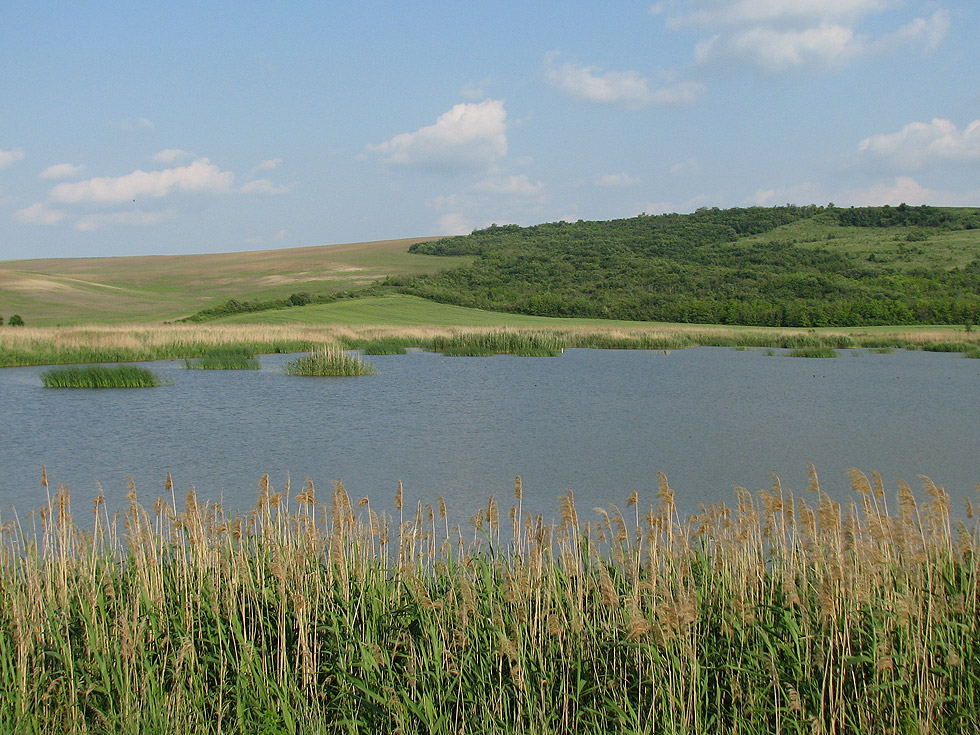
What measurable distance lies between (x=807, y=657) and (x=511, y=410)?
35.2 ft

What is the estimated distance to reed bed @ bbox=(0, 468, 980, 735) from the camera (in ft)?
10.2

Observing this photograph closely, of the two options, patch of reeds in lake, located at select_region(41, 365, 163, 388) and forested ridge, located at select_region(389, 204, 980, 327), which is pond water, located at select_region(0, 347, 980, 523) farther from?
forested ridge, located at select_region(389, 204, 980, 327)

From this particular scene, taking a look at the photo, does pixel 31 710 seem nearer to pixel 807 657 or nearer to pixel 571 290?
pixel 807 657

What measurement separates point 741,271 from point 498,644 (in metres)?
56.6

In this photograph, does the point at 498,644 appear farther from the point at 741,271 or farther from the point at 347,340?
the point at 741,271

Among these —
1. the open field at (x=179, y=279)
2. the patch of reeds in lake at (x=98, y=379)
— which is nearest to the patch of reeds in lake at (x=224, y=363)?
the patch of reeds in lake at (x=98, y=379)

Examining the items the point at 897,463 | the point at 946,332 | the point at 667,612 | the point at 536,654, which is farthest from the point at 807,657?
the point at 946,332

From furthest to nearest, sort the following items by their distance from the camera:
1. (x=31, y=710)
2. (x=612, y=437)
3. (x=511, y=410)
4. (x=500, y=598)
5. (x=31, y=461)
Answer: (x=511, y=410) → (x=612, y=437) → (x=31, y=461) → (x=500, y=598) → (x=31, y=710)

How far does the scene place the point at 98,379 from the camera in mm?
16969

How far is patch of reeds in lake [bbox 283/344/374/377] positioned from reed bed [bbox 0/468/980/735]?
15.9m

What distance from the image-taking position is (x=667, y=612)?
305 centimetres

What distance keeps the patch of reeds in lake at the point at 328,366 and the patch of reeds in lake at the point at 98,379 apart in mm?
3788

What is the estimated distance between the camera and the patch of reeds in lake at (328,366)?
2000 cm

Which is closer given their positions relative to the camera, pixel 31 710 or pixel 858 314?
pixel 31 710
